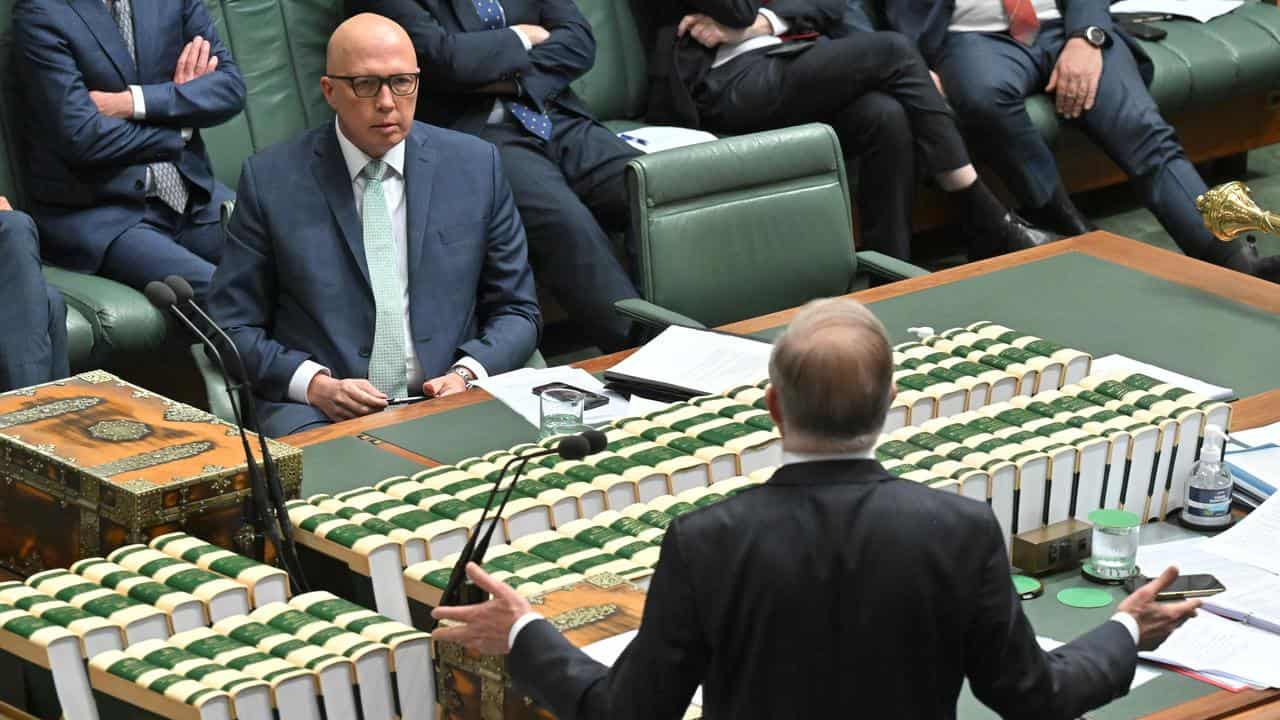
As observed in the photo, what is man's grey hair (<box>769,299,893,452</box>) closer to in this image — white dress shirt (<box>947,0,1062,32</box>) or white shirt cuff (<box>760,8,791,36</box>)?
white shirt cuff (<box>760,8,791,36</box>)

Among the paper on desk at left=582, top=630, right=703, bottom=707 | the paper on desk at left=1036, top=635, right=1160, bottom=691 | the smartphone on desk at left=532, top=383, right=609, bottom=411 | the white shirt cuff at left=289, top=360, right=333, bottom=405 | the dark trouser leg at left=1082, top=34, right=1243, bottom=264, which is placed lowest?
the dark trouser leg at left=1082, top=34, right=1243, bottom=264

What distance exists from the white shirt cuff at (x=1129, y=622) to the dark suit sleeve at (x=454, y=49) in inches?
120

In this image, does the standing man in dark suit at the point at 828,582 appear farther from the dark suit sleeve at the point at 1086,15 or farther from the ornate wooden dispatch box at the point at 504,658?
the dark suit sleeve at the point at 1086,15

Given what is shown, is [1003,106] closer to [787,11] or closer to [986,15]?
[986,15]

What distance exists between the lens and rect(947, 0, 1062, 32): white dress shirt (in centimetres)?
564

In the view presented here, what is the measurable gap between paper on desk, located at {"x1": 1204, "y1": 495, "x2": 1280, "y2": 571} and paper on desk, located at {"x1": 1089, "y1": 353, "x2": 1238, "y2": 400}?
0.33 m

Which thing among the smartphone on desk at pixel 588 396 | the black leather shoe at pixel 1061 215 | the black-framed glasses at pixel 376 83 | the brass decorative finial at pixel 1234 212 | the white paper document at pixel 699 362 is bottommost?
the black leather shoe at pixel 1061 215

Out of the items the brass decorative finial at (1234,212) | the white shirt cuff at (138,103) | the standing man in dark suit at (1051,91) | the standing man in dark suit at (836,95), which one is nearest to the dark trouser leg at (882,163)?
the standing man in dark suit at (836,95)

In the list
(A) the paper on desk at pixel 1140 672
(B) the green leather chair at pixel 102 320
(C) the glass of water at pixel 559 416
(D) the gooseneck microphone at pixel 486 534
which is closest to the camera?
(D) the gooseneck microphone at pixel 486 534

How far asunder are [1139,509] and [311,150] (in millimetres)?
1744

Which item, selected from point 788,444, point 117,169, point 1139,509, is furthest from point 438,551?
point 117,169

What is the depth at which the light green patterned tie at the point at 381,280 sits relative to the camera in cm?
351

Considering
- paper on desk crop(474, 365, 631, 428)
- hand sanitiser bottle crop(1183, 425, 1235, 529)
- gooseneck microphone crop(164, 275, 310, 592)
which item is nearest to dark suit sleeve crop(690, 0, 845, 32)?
paper on desk crop(474, 365, 631, 428)

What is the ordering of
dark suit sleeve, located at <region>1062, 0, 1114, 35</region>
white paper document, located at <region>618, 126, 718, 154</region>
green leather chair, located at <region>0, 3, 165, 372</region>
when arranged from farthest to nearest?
1. dark suit sleeve, located at <region>1062, 0, 1114, 35</region>
2. white paper document, located at <region>618, 126, 718, 154</region>
3. green leather chair, located at <region>0, 3, 165, 372</region>
